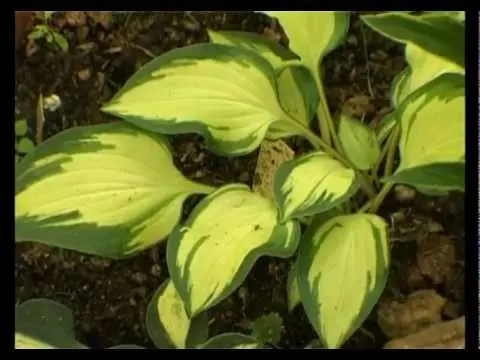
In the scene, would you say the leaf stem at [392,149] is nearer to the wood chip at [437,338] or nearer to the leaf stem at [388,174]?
the leaf stem at [388,174]

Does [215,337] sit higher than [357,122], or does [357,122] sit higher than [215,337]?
[357,122]

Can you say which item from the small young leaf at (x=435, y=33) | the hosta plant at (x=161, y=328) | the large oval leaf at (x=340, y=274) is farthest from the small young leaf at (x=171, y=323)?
the small young leaf at (x=435, y=33)

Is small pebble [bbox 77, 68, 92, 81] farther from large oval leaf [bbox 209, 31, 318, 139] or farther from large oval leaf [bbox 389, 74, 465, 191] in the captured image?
large oval leaf [bbox 389, 74, 465, 191]

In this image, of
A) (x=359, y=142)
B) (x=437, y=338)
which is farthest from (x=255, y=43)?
(x=437, y=338)

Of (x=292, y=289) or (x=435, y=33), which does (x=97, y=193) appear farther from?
(x=435, y=33)

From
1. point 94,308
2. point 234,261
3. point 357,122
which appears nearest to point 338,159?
point 357,122
